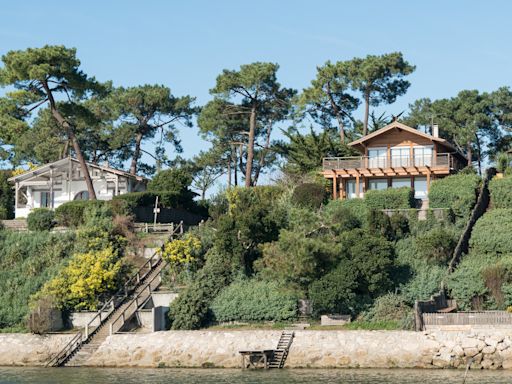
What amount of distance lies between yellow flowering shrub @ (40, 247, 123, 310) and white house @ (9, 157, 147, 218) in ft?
57.3

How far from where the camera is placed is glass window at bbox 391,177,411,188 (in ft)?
224

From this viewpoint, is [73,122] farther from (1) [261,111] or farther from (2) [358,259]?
(2) [358,259]

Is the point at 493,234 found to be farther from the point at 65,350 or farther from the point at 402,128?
the point at 65,350

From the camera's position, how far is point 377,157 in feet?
229

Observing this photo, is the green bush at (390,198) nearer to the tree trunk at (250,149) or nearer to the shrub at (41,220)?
the tree trunk at (250,149)

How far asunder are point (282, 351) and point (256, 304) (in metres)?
6.51

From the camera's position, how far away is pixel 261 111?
270 ft

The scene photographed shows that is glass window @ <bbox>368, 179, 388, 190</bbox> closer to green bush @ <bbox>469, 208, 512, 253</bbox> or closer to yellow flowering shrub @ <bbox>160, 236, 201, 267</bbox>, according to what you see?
green bush @ <bbox>469, 208, 512, 253</bbox>

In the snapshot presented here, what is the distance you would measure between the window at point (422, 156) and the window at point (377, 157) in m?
2.15

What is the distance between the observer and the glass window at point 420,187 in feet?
222

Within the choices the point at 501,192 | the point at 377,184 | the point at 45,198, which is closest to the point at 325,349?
the point at 501,192

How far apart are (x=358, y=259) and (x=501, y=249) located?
29.6ft

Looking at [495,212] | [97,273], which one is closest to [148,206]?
[97,273]

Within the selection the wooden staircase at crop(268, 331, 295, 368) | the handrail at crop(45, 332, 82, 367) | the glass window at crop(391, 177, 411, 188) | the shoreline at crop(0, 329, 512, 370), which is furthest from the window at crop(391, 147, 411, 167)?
the handrail at crop(45, 332, 82, 367)
